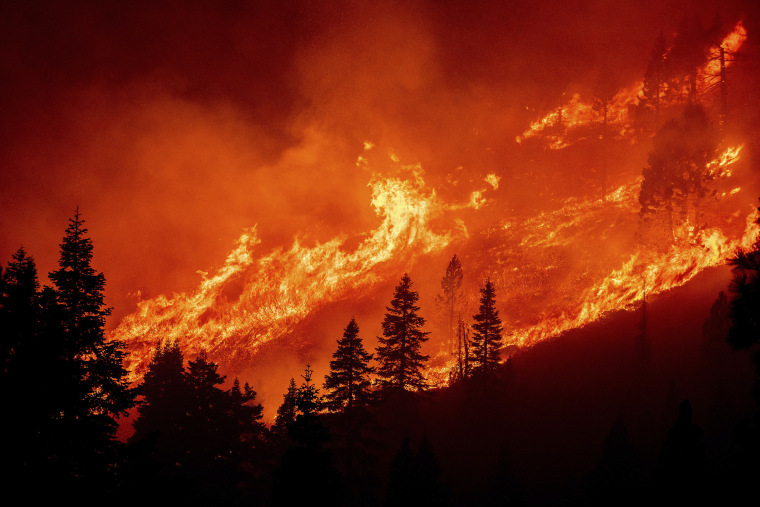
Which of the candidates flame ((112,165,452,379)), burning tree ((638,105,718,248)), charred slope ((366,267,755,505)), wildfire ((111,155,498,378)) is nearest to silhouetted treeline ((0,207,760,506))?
charred slope ((366,267,755,505))

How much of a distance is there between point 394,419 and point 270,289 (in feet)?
163

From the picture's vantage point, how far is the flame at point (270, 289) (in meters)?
76.2

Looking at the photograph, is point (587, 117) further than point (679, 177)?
Yes

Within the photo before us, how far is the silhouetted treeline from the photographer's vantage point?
38.3ft

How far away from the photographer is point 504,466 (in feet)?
86.6

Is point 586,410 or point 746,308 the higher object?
point 586,410

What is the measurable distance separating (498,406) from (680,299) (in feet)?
82.3

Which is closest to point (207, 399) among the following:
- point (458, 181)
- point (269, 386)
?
point (269, 386)

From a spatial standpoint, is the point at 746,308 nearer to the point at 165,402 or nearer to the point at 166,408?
the point at 166,408

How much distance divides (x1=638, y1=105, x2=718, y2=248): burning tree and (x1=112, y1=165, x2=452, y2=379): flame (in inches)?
1370

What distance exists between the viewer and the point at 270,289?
81.4 meters

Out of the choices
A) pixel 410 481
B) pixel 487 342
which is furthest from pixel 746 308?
pixel 487 342

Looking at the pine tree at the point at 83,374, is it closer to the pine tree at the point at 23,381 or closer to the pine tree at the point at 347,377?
the pine tree at the point at 23,381

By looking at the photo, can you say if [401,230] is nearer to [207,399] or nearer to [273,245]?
[273,245]
